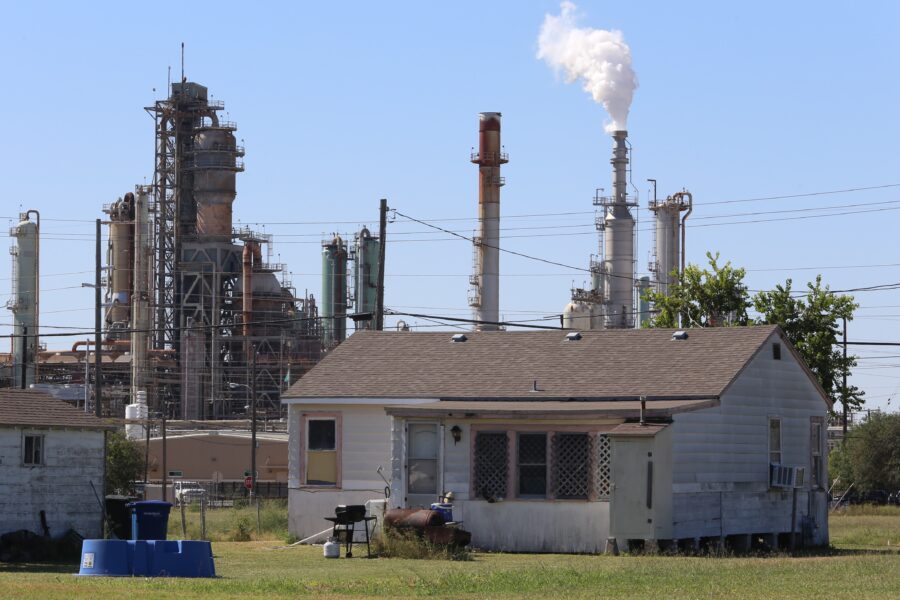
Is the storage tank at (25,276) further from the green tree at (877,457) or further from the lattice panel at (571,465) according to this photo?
the lattice panel at (571,465)

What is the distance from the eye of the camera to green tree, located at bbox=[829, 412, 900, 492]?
75500mm

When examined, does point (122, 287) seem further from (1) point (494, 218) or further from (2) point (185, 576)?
(2) point (185, 576)

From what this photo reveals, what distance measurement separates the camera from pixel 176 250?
98875 mm

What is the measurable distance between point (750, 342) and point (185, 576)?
15.8 m

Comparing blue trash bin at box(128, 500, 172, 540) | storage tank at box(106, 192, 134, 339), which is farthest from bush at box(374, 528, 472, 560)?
storage tank at box(106, 192, 134, 339)

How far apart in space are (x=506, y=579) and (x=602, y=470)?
8910 mm

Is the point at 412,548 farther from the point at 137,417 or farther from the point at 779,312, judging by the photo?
the point at 137,417

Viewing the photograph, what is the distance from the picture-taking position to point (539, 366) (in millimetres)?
37375

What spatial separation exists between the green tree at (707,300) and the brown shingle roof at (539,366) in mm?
15699

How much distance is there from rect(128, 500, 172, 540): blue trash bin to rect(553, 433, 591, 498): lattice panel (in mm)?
7926

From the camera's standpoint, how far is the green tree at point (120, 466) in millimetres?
53156

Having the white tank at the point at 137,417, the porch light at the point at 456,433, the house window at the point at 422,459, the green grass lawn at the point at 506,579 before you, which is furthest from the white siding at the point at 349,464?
the white tank at the point at 137,417

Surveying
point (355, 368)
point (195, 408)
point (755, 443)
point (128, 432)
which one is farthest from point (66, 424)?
point (195, 408)

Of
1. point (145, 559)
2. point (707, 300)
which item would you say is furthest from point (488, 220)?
point (145, 559)
